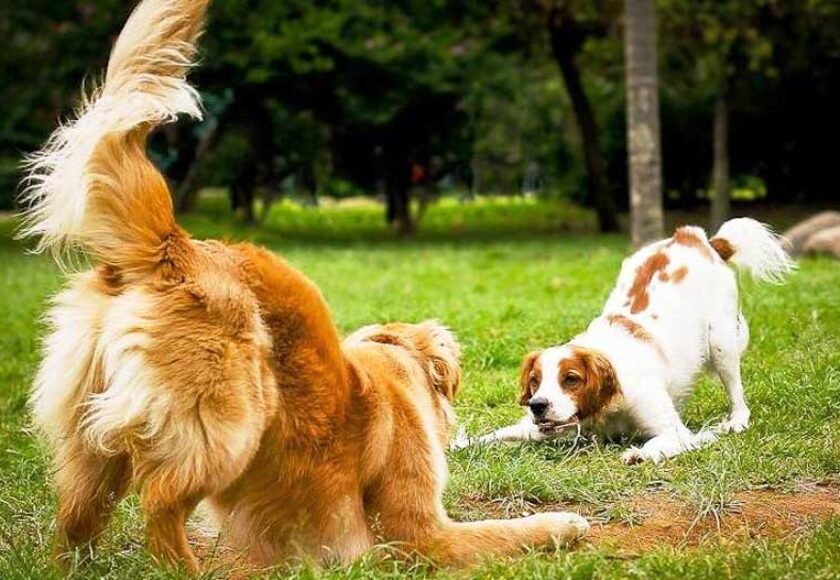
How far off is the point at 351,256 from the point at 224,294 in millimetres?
15035

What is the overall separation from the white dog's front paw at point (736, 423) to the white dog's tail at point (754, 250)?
3.19 ft

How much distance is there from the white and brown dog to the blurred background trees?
14.9 meters

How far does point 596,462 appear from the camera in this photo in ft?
19.6

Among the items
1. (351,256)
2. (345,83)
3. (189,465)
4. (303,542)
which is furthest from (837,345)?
(345,83)

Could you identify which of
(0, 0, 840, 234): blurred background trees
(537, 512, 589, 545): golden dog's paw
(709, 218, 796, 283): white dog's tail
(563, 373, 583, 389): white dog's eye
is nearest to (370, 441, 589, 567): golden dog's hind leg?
(537, 512, 589, 545): golden dog's paw

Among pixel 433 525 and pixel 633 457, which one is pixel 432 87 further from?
pixel 433 525

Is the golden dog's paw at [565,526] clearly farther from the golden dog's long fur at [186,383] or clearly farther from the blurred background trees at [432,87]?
the blurred background trees at [432,87]

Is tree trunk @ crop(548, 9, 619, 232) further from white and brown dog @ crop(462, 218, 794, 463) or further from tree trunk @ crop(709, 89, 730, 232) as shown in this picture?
white and brown dog @ crop(462, 218, 794, 463)

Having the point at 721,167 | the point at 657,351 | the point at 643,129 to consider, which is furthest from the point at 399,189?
the point at 657,351

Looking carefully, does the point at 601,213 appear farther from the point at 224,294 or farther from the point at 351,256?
the point at 224,294

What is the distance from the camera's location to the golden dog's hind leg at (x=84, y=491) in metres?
4.30

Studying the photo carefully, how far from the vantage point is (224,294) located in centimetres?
409

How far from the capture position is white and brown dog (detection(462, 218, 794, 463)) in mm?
6227

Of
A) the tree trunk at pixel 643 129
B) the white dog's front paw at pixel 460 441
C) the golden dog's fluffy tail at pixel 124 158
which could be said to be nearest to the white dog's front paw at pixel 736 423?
the white dog's front paw at pixel 460 441
